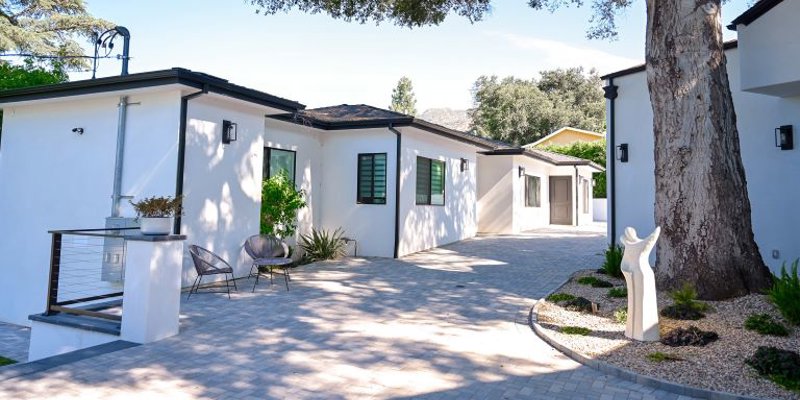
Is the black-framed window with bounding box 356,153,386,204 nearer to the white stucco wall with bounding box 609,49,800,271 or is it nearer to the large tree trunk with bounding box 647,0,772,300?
the white stucco wall with bounding box 609,49,800,271

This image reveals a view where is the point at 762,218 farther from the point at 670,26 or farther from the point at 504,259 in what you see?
the point at 504,259

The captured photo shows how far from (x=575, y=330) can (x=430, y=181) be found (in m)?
7.97

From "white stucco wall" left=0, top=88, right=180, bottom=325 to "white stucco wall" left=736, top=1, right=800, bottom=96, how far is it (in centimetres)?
846

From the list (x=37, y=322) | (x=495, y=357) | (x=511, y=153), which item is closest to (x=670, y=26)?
(x=495, y=357)

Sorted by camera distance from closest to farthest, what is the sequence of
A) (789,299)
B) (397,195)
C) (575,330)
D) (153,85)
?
(789,299), (575,330), (153,85), (397,195)

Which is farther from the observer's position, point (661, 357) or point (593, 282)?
point (593, 282)

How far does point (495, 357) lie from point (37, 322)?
5.14 m

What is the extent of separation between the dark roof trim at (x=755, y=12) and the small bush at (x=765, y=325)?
432 centimetres

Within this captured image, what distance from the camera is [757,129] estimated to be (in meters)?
7.61

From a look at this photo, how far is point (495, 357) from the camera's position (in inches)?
173

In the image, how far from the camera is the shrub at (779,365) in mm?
3648

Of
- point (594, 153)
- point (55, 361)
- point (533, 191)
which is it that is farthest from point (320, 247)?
point (594, 153)

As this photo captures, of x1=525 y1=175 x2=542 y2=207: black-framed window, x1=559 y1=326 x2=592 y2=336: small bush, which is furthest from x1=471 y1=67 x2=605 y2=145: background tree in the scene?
x1=559 y1=326 x2=592 y2=336: small bush

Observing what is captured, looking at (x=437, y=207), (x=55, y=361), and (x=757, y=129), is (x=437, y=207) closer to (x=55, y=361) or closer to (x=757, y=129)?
(x=757, y=129)
